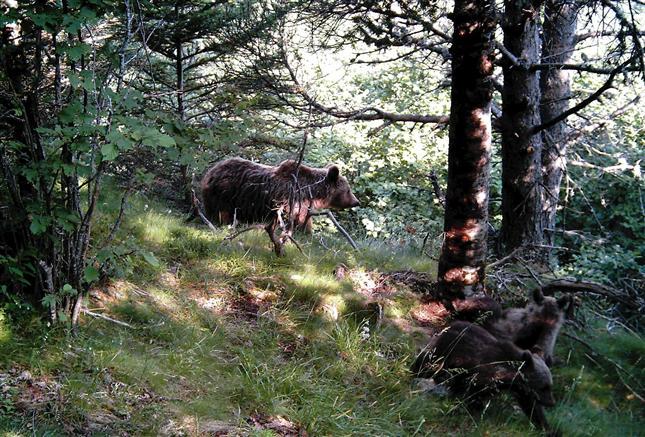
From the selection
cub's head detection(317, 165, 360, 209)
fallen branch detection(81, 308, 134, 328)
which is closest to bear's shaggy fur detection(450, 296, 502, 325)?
fallen branch detection(81, 308, 134, 328)

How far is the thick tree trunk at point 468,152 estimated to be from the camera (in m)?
5.25

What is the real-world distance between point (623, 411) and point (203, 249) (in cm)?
463

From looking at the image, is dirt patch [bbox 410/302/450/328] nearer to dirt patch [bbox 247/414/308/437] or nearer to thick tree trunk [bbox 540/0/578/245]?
dirt patch [bbox 247/414/308/437]

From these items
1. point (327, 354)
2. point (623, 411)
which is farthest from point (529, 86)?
point (327, 354)

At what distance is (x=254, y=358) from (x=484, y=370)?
78.3 inches

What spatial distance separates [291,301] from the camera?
5711mm

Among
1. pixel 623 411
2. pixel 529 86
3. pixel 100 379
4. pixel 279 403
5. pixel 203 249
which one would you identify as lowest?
pixel 623 411

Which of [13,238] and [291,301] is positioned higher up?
[13,238]

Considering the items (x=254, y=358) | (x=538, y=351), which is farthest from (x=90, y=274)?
(x=538, y=351)

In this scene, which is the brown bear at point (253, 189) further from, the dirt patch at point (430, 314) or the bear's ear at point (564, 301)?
the bear's ear at point (564, 301)

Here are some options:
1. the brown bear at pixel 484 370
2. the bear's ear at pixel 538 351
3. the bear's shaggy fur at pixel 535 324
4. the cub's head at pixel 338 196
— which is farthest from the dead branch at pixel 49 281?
the cub's head at pixel 338 196

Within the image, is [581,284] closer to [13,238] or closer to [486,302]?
[486,302]

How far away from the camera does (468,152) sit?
550 cm

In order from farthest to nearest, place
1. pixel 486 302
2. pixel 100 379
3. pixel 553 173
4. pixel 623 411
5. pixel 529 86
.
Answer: pixel 553 173
pixel 529 86
pixel 486 302
pixel 623 411
pixel 100 379
